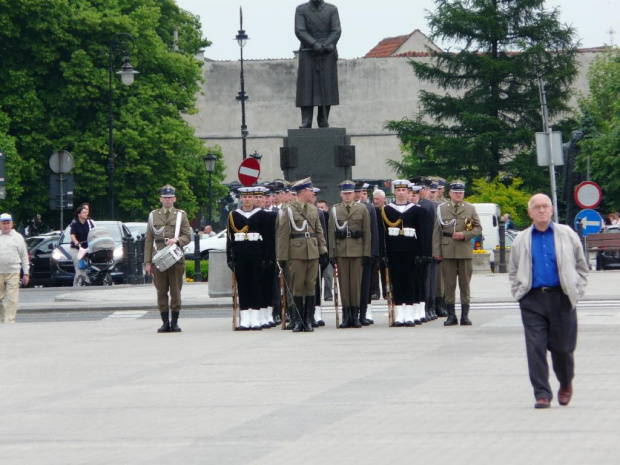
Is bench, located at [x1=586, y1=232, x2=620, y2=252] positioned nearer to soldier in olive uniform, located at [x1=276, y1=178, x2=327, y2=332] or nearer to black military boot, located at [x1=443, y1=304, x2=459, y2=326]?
black military boot, located at [x1=443, y1=304, x2=459, y2=326]

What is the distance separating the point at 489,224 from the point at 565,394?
127 feet

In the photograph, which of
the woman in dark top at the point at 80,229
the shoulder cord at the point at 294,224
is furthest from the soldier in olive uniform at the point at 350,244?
the woman in dark top at the point at 80,229

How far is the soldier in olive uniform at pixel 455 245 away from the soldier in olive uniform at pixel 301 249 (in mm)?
1545

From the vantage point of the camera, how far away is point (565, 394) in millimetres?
11664

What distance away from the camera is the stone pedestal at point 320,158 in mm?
25875

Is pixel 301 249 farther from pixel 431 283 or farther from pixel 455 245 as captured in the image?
pixel 431 283

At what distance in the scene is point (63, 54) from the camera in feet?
179

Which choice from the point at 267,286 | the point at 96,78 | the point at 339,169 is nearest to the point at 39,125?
the point at 96,78

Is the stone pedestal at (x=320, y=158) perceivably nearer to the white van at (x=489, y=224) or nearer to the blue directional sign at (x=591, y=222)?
the blue directional sign at (x=591, y=222)

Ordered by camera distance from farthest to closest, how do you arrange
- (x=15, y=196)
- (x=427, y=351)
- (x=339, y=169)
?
(x=15, y=196) < (x=339, y=169) < (x=427, y=351)

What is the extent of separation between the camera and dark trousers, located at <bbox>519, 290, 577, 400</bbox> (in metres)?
11.7

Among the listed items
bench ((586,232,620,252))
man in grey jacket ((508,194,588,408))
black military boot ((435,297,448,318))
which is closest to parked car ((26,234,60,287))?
bench ((586,232,620,252))

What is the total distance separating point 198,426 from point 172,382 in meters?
3.24

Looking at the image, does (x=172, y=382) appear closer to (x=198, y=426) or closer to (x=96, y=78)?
(x=198, y=426)
